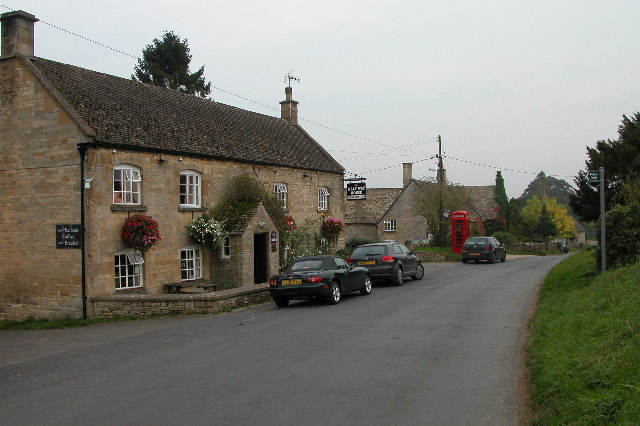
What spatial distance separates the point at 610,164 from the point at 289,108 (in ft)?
57.1

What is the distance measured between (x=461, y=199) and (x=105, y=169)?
36792 mm

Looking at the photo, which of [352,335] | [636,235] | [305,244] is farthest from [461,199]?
[352,335]

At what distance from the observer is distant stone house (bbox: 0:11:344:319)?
56.4 ft

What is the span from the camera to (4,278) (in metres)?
18.7

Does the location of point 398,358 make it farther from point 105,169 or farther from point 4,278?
point 4,278

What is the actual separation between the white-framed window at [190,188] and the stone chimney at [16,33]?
21.0 feet

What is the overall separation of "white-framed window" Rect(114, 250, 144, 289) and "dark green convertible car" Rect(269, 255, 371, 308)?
477 cm

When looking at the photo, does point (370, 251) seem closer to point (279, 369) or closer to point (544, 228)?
point (279, 369)

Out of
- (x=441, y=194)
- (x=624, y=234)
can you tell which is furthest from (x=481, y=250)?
(x=624, y=234)

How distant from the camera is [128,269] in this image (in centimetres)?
1830

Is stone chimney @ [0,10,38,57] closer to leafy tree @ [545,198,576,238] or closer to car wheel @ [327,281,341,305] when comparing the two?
car wheel @ [327,281,341,305]

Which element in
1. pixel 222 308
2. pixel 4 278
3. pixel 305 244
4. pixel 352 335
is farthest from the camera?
pixel 305 244

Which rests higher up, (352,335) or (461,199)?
(461,199)

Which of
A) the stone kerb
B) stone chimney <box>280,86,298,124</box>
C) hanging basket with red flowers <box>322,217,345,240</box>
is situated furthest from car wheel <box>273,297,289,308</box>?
the stone kerb
